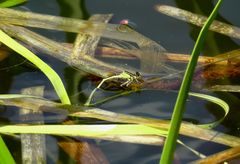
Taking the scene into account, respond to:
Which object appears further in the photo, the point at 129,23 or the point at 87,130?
the point at 129,23

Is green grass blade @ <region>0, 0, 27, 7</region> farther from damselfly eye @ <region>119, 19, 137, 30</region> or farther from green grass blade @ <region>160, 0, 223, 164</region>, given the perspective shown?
green grass blade @ <region>160, 0, 223, 164</region>

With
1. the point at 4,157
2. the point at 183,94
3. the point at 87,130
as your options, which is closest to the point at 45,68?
the point at 87,130

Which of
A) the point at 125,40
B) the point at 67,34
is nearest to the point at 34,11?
the point at 67,34

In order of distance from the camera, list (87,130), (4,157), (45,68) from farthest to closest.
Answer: (45,68)
(87,130)
(4,157)

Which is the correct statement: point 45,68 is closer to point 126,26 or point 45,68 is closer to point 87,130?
point 87,130

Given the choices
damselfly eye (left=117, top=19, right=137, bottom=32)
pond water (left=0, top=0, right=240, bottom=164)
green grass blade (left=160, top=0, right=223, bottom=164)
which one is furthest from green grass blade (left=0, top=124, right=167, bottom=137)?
damselfly eye (left=117, top=19, right=137, bottom=32)

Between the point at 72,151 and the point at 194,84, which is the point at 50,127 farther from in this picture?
the point at 194,84

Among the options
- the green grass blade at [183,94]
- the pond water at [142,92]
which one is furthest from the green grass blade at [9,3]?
the green grass blade at [183,94]
